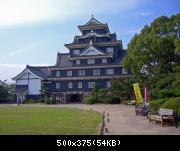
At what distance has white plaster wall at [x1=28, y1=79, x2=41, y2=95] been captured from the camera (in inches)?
2557

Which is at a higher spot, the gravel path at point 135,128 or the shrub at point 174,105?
the shrub at point 174,105

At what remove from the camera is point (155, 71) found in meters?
41.5

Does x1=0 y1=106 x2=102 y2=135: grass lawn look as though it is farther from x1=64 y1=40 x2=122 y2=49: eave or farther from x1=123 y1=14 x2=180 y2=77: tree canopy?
x1=64 y1=40 x2=122 y2=49: eave

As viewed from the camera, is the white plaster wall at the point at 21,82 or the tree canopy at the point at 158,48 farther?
the white plaster wall at the point at 21,82

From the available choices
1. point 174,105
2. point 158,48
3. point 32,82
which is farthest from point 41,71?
point 174,105

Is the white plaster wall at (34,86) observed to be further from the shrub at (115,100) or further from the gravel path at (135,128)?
the gravel path at (135,128)

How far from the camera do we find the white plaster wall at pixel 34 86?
2557 inches

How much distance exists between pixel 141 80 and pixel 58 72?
73.9 feet

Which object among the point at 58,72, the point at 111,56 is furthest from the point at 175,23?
the point at 58,72

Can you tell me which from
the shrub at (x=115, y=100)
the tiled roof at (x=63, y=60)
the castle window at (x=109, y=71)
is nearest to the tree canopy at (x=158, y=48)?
the shrub at (x=115, y=100)

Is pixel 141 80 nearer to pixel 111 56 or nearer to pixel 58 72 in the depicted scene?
pixel 111 56

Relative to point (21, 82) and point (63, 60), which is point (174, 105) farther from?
point (21, 82)
